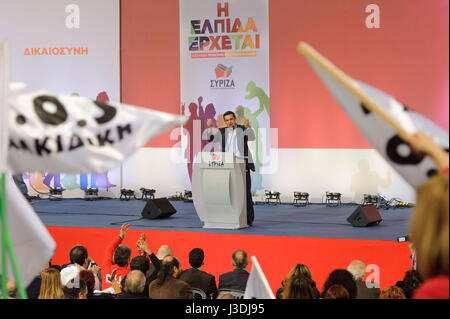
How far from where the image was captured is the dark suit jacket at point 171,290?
4086mm

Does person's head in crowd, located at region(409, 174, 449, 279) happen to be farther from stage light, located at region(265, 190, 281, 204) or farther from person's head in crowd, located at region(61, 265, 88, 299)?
stage light, located at region(265, 190, 281, 204)

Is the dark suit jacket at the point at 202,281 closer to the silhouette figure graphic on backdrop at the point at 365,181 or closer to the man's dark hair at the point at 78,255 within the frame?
the man's dark hair at the point at 78,255

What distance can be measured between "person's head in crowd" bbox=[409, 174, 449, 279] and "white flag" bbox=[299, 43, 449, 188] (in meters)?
0.59

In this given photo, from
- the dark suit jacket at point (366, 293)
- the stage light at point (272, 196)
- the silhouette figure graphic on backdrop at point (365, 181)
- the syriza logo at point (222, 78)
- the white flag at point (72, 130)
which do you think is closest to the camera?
the white flag at point (72, 130)

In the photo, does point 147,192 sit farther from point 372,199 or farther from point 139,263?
point 139,263

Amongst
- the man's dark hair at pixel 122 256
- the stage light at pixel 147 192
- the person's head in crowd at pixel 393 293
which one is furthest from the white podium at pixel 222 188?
the person's head in crowd at pixel 393 293

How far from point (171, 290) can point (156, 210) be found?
551 centimetres

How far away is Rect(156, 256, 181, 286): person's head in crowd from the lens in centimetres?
420

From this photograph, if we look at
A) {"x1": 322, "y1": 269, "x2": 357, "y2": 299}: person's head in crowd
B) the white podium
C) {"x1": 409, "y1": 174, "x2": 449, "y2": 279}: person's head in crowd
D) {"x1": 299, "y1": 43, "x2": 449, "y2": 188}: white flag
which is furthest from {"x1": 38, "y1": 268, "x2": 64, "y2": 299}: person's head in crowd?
the white podium

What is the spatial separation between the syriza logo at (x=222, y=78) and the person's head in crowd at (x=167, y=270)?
7.57 meters

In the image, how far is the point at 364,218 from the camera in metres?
8.70

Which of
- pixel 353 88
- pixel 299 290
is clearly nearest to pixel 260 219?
pixel 299 290

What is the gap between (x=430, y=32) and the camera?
1075cm
